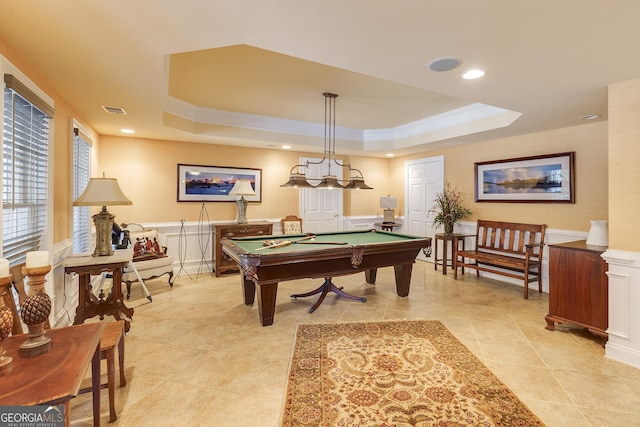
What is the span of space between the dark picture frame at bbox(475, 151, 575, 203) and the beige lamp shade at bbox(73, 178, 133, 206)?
532cm

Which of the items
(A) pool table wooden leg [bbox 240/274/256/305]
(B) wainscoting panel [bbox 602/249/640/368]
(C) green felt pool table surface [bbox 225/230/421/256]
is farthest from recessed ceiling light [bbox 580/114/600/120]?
(A) pool table wooden leg [bbox 240/274/256/305]

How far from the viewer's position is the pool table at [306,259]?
3129 millimetres

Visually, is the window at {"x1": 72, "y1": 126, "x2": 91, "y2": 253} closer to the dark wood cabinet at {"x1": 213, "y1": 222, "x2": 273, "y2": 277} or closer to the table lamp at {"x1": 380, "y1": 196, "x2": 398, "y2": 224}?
the dark wood cabinet at {"x1": 213, "y1": 222, "x2": 273, "y2": 277}

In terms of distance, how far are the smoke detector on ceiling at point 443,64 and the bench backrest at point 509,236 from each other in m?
3.28

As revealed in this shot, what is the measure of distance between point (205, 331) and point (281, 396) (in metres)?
1.37

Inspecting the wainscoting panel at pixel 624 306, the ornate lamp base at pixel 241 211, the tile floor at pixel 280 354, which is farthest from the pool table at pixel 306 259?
the wainscoting panel at pixel 624 306

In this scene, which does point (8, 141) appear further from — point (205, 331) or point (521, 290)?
point (521, 290)

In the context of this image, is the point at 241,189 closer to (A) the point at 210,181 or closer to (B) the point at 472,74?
(A) the point at 210,181

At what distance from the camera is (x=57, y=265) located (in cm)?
305

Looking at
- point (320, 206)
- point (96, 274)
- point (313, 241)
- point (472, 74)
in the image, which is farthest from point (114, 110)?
point (320, 206)

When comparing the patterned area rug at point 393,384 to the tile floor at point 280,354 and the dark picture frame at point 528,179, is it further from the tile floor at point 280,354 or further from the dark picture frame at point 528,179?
the dark picture frame at point 528,179

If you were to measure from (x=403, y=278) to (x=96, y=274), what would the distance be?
11.6ft

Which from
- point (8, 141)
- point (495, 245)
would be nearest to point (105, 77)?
point (8, 141)

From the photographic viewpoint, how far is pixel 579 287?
10.0 ft
